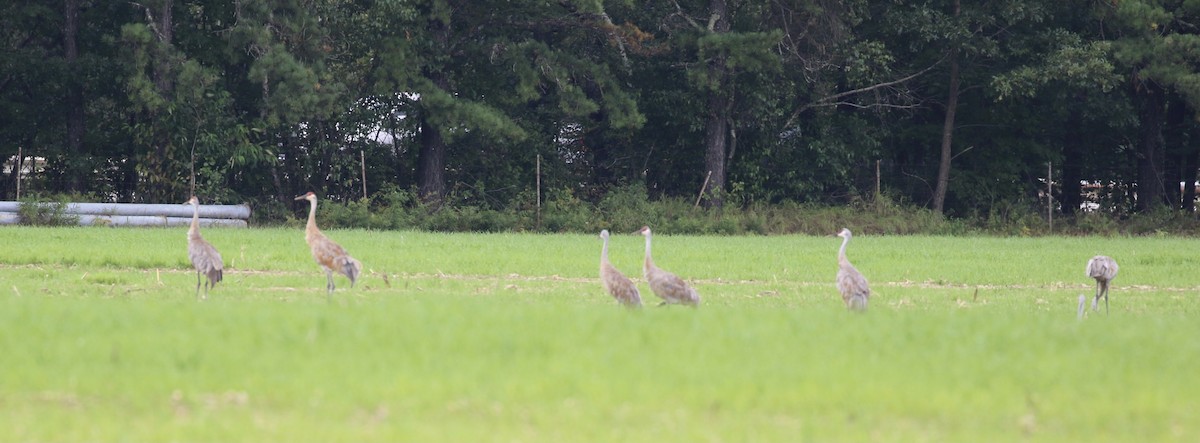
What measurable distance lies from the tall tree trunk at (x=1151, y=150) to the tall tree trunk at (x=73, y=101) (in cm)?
3259

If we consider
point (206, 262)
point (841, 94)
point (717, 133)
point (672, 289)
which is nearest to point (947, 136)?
point (841, 94)

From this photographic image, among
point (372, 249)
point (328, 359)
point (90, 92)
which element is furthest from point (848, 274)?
point (90, 92)

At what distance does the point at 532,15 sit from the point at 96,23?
13.0m

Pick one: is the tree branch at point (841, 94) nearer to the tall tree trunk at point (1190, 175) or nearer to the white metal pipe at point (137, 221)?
the tall tree trunk at point (1190, 175)

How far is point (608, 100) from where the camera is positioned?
38.6 metres

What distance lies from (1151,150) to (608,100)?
717 inches

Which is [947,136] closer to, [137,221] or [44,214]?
[137,221]

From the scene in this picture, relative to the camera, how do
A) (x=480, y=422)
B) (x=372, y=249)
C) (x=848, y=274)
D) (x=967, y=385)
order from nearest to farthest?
1. (x=480, y=422)
2. (x=967, y=385)
3. (x=848, y=274)
4. (x=372, y=249)

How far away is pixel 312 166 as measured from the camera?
40281 mm

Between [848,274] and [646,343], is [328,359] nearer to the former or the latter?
[646,343]

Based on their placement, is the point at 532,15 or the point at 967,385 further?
the point at 532,15

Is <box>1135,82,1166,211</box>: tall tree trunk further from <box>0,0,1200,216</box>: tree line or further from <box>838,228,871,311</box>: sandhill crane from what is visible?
<box>838,228,871,311</box>: sandhill crane

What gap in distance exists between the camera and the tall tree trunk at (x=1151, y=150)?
141 ft

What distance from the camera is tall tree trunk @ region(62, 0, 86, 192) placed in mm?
38125
